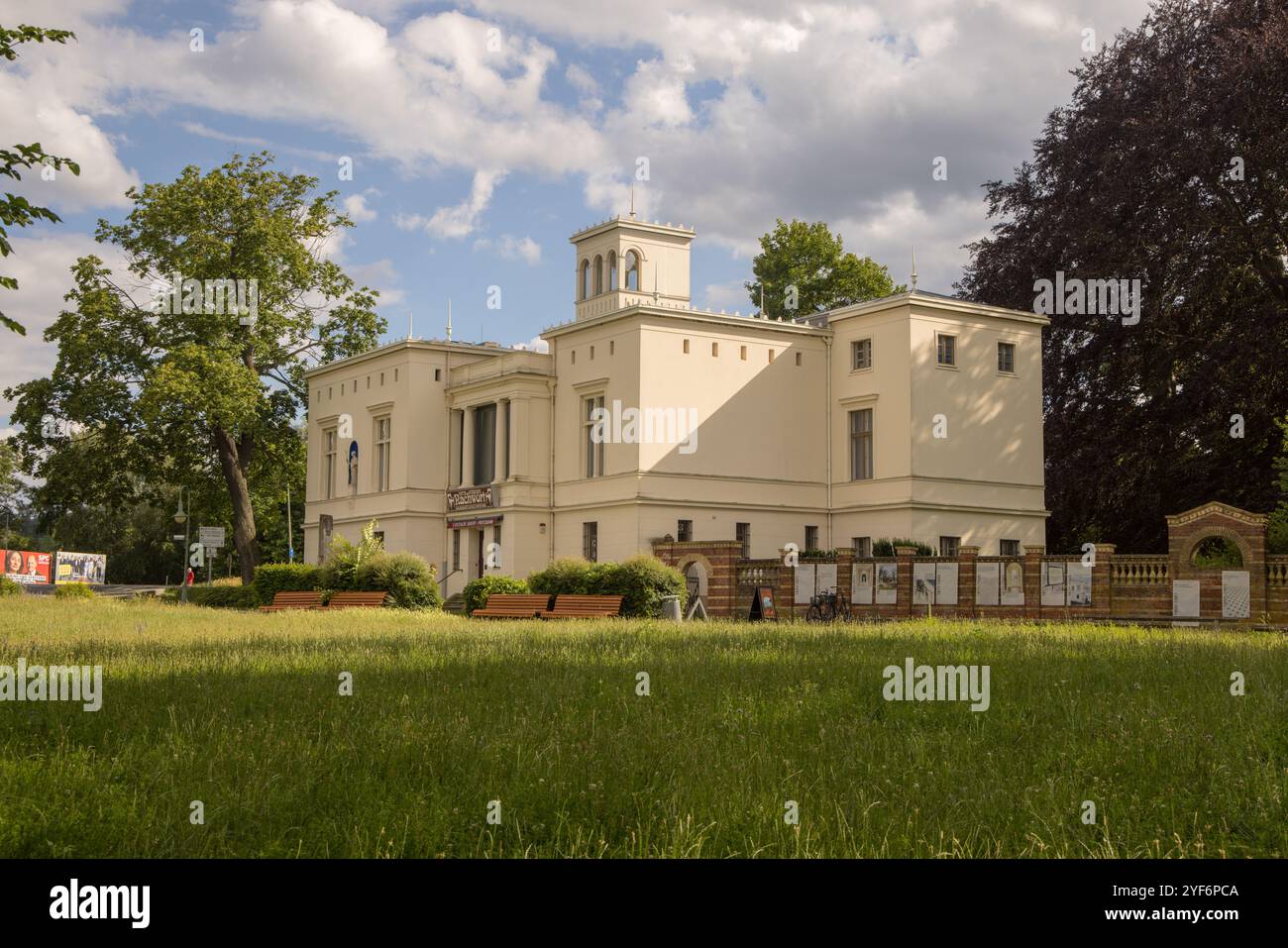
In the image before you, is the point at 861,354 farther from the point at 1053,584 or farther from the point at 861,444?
the point at 1053,584

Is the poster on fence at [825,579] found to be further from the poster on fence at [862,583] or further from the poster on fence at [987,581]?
the poster on fence at [987,581]

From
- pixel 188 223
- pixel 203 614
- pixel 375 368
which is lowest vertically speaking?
pixel 203 614

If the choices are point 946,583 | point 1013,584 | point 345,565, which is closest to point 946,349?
point 946,583

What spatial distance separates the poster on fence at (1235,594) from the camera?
32094 millimetres

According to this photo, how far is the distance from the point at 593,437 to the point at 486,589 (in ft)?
29.6

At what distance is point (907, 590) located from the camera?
37844 millimetres

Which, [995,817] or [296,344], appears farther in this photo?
[296,344]

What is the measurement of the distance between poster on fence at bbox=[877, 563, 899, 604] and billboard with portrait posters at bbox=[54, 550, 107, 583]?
5672cm

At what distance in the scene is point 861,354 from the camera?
49500 mm

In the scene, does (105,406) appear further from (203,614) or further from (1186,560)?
(1186,560)

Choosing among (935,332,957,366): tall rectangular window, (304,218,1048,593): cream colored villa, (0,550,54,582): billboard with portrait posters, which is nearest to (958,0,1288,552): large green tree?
(304,218,1048,593): cream colored villa

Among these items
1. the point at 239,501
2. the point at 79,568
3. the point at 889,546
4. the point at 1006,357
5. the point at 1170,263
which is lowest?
the point at 79,568

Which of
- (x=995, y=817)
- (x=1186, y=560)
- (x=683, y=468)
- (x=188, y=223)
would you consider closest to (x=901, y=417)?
(x=683, y=468)
